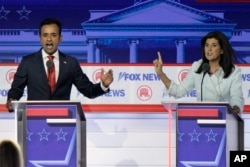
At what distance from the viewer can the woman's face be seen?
4.09 meters

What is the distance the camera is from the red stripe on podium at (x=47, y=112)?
358 cm

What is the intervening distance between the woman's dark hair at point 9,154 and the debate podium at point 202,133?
2.75 meters

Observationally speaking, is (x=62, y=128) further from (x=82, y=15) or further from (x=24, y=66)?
(x=82, y=15)

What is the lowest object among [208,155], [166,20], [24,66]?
[208,155]

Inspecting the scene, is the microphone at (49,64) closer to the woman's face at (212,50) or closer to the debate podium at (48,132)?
the debate podium at (48,132)

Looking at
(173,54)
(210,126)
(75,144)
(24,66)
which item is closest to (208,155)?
(210,126)

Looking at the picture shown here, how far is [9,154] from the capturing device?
0.94 metres

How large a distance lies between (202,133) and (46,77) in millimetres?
1274

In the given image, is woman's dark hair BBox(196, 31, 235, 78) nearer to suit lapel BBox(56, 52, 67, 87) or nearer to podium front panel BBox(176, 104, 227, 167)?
podium front panel BBox(176, 104, 227, 167)

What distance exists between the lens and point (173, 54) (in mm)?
5695

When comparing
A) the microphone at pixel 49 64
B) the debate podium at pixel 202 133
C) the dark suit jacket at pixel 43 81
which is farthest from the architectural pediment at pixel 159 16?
the debate podium at pixel 202 133

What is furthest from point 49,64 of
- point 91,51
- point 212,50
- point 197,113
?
point 91,51

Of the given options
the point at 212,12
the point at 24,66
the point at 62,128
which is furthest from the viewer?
the point at 212,12

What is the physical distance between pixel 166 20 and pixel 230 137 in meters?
2.22
